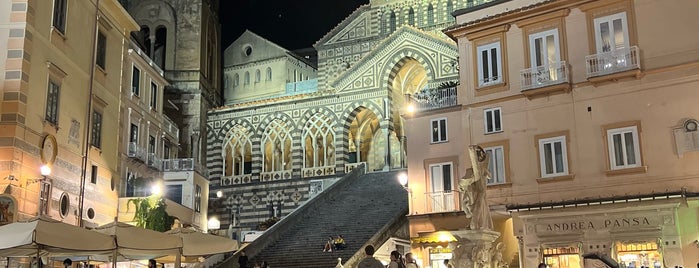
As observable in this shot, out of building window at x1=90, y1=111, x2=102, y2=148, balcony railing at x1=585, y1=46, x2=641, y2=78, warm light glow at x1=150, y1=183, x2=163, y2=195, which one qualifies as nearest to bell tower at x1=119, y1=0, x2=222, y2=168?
warm light glow at x1=150, y1=183, x2=163, y2=195

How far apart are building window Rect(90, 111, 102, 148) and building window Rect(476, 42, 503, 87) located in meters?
13.7

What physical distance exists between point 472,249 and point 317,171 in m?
28.0

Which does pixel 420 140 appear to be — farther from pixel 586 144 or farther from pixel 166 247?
pixel 166 247

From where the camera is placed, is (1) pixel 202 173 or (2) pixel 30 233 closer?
(2) pixel 30 233

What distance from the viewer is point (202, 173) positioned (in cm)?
3741

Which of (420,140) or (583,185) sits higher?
(420,140)

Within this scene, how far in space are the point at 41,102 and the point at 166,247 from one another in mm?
7292

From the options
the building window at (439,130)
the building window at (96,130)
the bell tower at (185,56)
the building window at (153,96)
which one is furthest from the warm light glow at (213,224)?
the building window at (439,130)

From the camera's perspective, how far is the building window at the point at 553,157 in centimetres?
2431

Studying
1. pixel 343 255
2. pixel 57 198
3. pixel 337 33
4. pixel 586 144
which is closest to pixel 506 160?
pixel 586 144

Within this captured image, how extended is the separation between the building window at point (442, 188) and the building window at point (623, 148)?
5.93 meters

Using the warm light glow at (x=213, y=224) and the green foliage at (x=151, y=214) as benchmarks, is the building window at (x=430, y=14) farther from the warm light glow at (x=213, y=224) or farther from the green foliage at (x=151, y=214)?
the green foliage at (x=151, y=214)

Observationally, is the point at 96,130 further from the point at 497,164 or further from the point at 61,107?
the point at 497,164

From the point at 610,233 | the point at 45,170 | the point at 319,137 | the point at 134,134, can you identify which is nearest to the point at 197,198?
the point at 134,134
